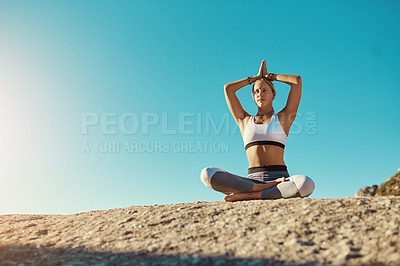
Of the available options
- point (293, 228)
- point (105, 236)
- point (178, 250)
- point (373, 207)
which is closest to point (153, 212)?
point (105, 236)

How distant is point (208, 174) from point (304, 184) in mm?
1517

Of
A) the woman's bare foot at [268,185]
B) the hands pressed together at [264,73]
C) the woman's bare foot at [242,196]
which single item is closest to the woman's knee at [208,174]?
the woman's bare foot at [242,196]

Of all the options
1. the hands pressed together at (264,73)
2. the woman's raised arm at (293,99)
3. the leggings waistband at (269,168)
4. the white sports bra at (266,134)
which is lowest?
the leggings waistband at (269,168)

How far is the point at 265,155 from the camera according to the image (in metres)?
5.62

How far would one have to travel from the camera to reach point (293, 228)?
134 inches

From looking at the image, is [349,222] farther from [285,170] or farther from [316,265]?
[285,170]

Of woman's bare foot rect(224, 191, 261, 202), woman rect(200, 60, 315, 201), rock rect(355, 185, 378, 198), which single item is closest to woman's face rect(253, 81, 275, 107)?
woman rect(200, 60, 315, 201)

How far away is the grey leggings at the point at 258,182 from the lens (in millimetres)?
4910

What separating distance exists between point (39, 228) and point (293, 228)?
11.7 feet

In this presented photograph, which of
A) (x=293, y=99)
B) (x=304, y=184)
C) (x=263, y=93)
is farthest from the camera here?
(x=263, y=93)

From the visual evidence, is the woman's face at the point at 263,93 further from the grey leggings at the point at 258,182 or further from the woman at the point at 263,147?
the grey leggings at the point at 258,182

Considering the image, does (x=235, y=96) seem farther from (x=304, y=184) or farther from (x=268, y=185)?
(x=304, y=184)

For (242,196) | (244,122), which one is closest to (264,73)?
(244,122)

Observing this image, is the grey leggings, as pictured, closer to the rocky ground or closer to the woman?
the woman
